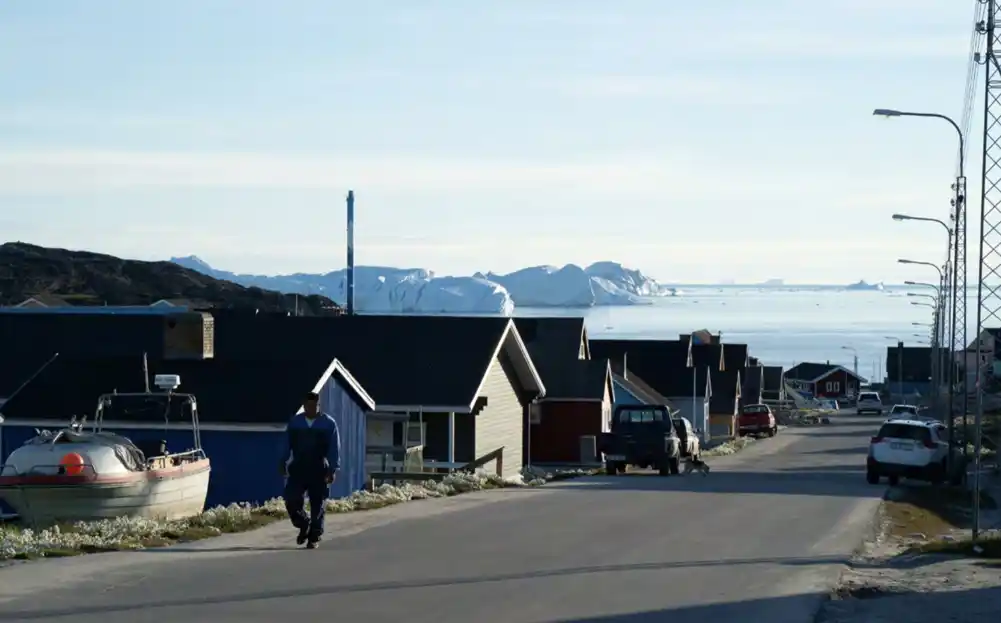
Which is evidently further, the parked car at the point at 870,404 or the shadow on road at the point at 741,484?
→ the parked car at the point at 870,404

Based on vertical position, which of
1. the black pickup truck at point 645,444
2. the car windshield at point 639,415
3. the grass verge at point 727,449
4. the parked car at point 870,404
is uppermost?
the car windshield at point 639,415

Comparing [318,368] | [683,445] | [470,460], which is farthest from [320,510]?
[683,445]

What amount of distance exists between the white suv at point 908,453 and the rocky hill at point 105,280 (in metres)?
98.2

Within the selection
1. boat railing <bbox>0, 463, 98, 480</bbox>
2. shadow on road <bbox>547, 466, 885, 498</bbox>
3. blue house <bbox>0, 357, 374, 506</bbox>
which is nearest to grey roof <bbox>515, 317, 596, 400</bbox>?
shadow on road <bbox>547, 466, 885, 498</bbox>

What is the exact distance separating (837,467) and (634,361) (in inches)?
1248

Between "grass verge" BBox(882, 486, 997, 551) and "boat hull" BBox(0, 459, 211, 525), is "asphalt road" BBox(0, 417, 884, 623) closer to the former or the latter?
"grass verge" BBox(882, 486, 997, 551)

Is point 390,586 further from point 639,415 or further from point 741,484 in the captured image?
point 639,415

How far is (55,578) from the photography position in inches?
516

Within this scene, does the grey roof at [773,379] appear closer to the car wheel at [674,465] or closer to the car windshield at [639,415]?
the car windshield at [639,415]

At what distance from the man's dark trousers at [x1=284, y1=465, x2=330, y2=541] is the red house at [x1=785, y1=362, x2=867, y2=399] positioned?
158146 mm

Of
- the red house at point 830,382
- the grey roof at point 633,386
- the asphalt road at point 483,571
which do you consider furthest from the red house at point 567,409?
the red house at point 830,382

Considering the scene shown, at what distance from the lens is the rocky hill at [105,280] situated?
144 meters

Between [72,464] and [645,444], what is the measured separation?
21180 millimetres

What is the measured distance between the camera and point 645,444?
40.6m
